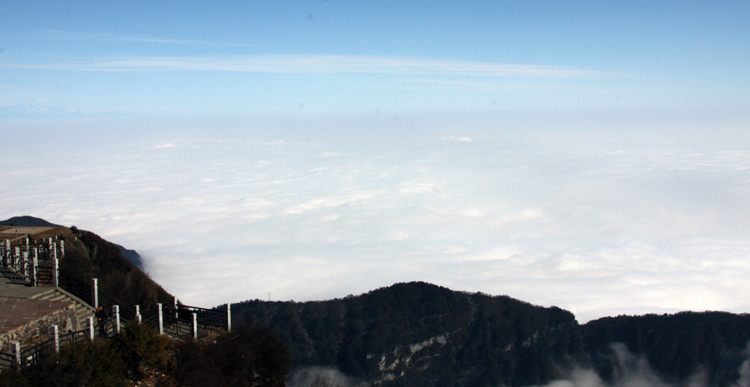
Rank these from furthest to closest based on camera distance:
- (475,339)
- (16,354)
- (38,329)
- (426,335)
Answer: (475,339), (426,335), (38,329), (16,354)

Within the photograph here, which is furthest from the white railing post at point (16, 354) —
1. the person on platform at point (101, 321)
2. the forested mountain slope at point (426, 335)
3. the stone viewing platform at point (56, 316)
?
the forested mountain slope at point (426, 335)

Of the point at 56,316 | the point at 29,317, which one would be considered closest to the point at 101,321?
the point at 56,316

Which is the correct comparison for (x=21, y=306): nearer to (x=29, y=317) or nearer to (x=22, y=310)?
(x=22, y=310)

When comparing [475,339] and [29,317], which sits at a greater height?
[29,317]

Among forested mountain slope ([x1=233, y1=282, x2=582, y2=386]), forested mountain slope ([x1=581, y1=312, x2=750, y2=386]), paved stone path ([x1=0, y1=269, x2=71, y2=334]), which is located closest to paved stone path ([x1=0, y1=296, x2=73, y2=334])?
paved stone path ([x1=0, y1=269, x2=71, y2=334])

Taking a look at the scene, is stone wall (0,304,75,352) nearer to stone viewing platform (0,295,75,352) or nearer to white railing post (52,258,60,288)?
stone viewing platform (0,295,75,352)

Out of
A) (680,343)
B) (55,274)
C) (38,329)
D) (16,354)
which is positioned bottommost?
(680,343)

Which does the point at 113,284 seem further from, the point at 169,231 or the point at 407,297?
the point at 169,231

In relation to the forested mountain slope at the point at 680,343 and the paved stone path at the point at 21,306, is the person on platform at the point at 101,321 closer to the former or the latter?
the paved stone path at the point at 21,306

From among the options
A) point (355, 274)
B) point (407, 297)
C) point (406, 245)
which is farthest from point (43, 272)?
point (406, 245)

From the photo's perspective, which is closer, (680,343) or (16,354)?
(16,354)
